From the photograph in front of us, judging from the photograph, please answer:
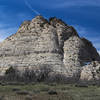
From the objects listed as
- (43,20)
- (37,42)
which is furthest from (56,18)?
(37,42)

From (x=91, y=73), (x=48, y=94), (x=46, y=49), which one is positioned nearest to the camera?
(x=48, y=94)

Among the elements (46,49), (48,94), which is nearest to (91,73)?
(46,49)

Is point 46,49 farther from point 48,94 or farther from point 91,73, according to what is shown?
point 48,94

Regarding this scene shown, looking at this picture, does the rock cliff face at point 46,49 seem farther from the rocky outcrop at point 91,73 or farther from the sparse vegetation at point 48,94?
the sparse vegetation at point 48,94

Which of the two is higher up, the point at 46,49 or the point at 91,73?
the point at 46,49

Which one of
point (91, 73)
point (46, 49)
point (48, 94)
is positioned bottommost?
point (48, 94)

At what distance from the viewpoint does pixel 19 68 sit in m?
60.4

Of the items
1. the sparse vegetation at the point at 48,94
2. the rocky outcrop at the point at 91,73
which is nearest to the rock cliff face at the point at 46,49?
the rocky outcrop at the point at 91,73

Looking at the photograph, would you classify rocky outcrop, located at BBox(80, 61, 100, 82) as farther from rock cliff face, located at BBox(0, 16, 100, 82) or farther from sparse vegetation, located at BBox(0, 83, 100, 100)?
sparse vegetation, located at BBox(0, 83, 100, 100)

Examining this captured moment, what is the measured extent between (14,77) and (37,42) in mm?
14690

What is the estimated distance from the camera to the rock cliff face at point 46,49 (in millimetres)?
60909

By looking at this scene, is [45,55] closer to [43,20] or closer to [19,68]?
[19,68]

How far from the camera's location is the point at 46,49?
65.2 metres

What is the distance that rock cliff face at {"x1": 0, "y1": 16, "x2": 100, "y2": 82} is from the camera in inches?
2398
